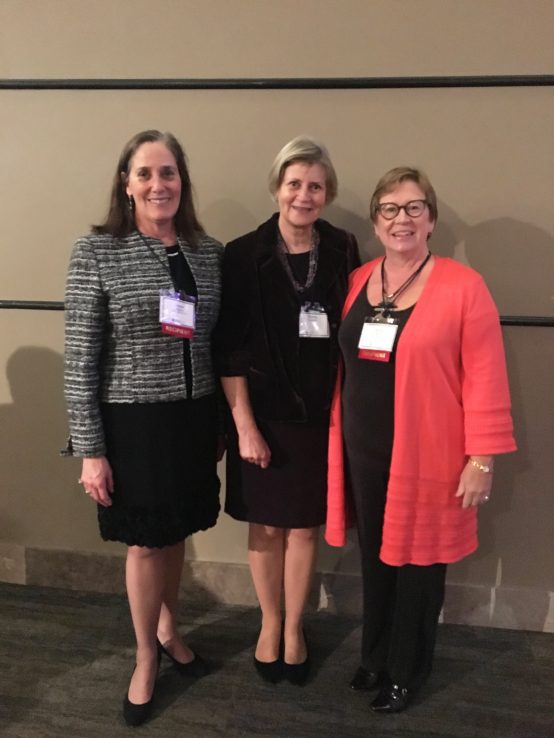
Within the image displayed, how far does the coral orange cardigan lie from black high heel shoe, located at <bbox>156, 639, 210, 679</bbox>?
798 millimetres

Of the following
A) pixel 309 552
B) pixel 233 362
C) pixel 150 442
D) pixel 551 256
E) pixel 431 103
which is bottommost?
pixel 309 552

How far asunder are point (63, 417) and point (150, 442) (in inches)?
33.4

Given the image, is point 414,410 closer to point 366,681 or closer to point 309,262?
point 309,262

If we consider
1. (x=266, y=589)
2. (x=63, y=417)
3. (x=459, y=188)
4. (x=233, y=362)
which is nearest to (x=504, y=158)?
(x=459, y=188)

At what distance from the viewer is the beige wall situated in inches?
68.8

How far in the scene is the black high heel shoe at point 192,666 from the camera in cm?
183

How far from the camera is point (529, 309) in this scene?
1890 millimetres

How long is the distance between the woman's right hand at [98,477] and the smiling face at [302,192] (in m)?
0.86

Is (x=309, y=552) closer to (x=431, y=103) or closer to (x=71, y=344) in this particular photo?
(x=71, y=344)

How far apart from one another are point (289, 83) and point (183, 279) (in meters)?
0.81

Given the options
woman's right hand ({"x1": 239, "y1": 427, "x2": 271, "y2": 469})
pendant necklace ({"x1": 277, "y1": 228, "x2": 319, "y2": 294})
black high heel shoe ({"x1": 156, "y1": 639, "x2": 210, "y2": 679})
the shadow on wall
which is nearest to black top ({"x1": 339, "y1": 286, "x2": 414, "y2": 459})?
pendant necklace ({"x1": 277, "y1": 228, "x2": 319, "y2": 294})

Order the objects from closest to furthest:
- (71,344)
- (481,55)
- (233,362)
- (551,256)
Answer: (71,344) → (233,362) → (481,55) → (551,256)

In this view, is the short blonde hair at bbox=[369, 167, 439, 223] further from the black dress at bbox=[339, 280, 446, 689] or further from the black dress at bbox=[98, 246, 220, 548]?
the black dress at bbox=[98, 246, 220, 548]

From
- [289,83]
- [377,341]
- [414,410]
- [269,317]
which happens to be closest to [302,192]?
[269,317]
